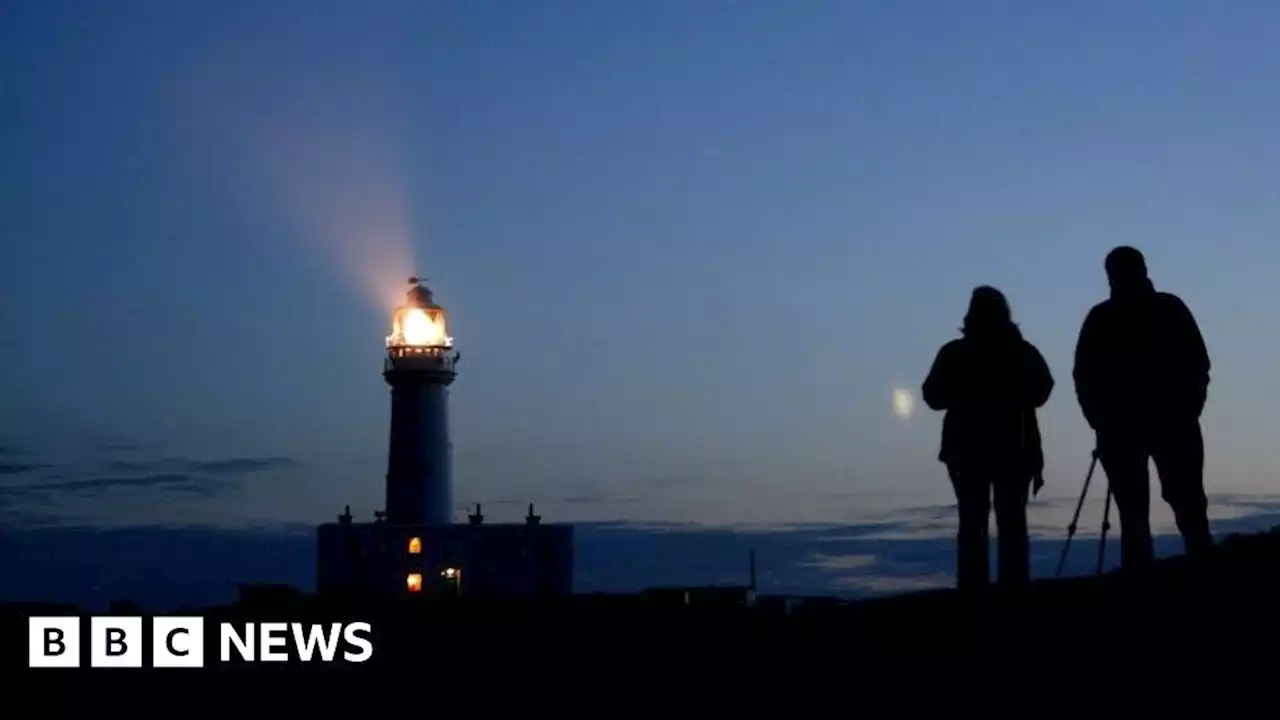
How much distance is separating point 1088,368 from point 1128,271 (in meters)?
0.76

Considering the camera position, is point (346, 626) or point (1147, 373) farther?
point (346, 626)

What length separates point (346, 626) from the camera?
42.5 feet

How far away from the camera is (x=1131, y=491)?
1184 centimetres

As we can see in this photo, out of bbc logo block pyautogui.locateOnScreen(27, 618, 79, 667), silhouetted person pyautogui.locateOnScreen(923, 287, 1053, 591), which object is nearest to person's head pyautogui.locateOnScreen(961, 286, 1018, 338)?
silhouetted person pyautogui.locateOnScreen(923, 287, 1053, 591)

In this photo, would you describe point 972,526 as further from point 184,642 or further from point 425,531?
point 425,531

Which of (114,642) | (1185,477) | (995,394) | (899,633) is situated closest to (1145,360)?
(1185,477)

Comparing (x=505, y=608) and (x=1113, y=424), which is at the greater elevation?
(x=1113, y=424)

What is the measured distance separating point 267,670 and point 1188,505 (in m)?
6.79

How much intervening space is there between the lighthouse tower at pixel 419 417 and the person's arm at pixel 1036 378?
49824 millimetres

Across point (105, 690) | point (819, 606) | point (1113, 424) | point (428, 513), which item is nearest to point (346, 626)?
point (105, 690)

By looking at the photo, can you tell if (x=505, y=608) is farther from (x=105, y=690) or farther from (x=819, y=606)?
(x=105, y=690)

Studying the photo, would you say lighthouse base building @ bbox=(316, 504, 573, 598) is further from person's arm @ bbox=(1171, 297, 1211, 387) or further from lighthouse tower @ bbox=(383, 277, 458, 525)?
person's arm @ bbox=(1171, 297, 1211, 387)

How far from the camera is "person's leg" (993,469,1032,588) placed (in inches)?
467

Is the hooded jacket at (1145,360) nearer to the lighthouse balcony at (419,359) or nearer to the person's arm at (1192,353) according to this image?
the person's arm at (1192,353)
